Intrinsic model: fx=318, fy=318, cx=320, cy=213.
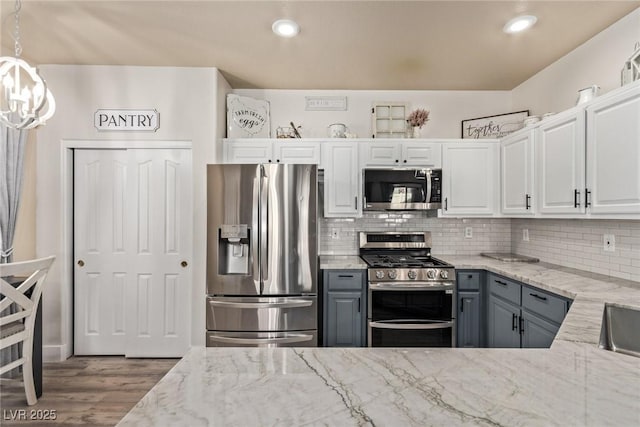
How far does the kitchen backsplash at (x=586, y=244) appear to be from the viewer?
6.98 feet

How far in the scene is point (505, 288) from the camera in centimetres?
252

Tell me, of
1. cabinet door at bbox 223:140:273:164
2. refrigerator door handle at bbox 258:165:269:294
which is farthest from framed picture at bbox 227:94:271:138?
refrigerator door handle at bbox 258:165:269:294

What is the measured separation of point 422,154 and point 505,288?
4.80 ft

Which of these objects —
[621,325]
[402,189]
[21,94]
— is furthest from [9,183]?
[621,325]

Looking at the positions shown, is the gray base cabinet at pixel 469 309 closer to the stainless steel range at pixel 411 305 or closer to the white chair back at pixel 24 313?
the stainless steel range at pixel 411 305

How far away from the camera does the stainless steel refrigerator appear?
2693mm

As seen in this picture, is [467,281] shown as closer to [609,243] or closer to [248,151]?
[609,243]

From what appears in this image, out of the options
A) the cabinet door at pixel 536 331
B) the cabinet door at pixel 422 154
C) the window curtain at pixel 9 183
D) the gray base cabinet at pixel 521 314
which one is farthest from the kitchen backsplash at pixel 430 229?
the window curtain at pixel 9 183

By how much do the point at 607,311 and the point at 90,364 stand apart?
12.7 ft

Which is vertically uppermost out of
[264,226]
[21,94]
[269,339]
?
[21,94]

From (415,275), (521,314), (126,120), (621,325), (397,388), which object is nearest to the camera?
(397,388)

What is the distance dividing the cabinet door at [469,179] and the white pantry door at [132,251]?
102 inches

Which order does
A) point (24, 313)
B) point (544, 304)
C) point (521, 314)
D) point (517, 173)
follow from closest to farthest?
point (544, 304) < point (24, 313) < point (521, 314) < point (517, 173)

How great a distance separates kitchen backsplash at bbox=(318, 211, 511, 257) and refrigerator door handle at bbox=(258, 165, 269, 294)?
0.93m
